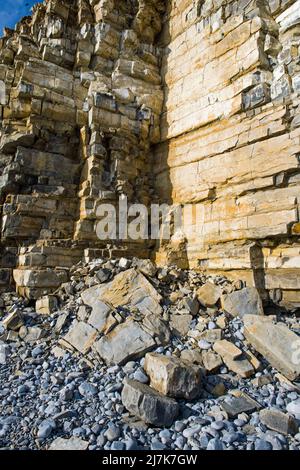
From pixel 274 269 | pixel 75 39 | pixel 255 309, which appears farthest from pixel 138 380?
pixel 75 39

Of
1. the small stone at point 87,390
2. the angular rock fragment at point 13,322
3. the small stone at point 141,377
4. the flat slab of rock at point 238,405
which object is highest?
the angular rock fragment at point 13,322

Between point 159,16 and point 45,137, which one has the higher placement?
point 159,16

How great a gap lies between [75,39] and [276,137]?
767 cm

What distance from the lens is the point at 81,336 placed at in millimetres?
5465

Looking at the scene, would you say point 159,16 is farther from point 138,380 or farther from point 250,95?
point 138,380

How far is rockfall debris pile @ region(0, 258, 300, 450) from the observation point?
139 inches

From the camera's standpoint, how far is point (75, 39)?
33.0 feet

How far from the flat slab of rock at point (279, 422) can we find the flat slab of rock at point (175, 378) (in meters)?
0.91

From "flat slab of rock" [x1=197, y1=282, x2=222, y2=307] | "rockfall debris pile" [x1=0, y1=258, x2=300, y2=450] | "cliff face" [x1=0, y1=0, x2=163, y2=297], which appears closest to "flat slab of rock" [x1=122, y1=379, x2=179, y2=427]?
"rockfall debris pile" [x1=0, y1=258, x2=300, y2=450]

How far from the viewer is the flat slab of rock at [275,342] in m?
4.68

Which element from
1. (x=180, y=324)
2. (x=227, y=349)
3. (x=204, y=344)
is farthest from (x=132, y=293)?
(x=227, y=349)

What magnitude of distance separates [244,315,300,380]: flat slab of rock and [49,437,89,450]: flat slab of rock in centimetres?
318
